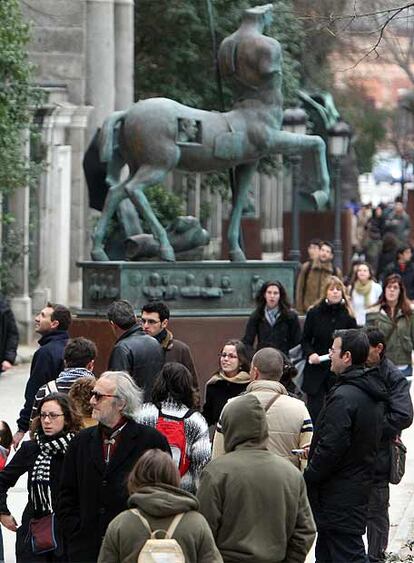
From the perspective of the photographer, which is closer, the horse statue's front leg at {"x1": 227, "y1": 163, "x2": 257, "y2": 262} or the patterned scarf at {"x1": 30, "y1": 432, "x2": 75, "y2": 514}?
the patterned scarf at {"x1": 30, "y1": 432, "x2": 75, "y2": 514}

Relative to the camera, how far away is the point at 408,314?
1656 cm

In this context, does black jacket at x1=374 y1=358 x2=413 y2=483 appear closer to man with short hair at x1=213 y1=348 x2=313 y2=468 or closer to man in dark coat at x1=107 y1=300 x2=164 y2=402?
man with short hair at x1=213 y1=348 x2=313 y2=468

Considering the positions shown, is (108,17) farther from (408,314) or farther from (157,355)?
(157,355)

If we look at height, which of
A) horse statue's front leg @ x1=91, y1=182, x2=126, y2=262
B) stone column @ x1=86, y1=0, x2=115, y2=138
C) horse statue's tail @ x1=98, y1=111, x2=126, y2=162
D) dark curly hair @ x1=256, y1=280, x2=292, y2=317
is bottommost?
dark curly hair @ x1=256, y1=280, x2=292, y2=317

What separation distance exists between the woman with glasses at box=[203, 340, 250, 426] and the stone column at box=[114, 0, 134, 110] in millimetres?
21600

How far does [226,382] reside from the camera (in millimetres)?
12773

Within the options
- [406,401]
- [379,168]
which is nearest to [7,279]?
[406,401]

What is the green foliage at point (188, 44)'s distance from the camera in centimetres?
3297

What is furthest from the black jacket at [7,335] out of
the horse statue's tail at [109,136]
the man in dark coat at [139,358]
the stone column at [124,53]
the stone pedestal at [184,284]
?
the stone column at [124,53]

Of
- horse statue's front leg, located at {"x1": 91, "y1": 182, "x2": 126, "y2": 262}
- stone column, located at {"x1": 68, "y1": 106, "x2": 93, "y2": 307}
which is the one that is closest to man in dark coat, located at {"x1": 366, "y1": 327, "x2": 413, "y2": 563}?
horse statue's front leg, located at {"x1": 91, "y1": 182, "x2": 126, "y2": 262}

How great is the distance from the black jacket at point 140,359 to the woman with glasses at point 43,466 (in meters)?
3.62

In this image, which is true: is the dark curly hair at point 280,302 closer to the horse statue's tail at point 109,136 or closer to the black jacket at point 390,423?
the horse statue's tail at point 109,136

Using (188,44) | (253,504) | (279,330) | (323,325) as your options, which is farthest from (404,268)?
(253,504)

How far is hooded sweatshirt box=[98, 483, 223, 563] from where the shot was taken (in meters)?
7.11
